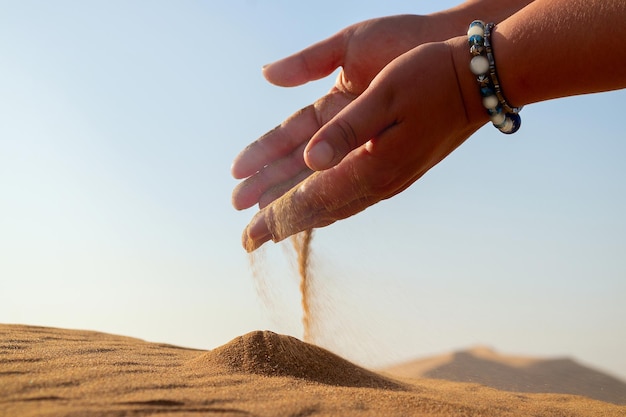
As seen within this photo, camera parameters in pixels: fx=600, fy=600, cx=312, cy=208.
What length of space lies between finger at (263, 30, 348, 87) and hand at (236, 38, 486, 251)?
863mm

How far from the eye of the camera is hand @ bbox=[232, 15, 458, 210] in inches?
127

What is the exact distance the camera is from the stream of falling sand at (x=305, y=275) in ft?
10.0

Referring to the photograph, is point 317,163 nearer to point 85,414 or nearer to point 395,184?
point 395,184

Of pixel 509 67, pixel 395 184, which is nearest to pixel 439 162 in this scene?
pixel 395 184

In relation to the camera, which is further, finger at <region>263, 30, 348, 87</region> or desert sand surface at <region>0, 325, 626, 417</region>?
finger at <region>263, 30, 348, 87</region>

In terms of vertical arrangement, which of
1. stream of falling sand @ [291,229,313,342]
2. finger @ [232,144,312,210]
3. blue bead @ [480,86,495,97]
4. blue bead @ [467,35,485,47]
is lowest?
stream of falling sand @ [291,229,313,342]

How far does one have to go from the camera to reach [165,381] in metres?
2.02

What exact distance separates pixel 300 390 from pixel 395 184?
102 cm

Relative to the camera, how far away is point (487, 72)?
2.22 meters

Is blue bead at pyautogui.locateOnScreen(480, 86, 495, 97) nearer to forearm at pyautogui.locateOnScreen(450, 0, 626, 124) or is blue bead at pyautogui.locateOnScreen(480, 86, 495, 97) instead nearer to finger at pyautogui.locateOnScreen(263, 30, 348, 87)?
forearm at pyautogui.locateOnScreen(450, 0, 626, 124)

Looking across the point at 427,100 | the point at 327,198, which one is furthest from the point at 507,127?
the point at 327,198

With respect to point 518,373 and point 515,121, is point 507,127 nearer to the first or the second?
point 515,121

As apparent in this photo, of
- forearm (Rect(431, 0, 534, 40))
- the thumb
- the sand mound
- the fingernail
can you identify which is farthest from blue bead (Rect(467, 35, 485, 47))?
the sand mound

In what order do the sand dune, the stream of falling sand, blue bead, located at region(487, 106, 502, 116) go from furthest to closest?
the sand dune, the stream of falling sand, blue bead, located at region(487, 106, 502, 116)
